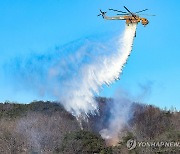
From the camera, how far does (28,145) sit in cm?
4359

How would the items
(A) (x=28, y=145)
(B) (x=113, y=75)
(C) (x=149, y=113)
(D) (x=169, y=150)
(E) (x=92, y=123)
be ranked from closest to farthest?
1. (D) (x=169, y=150)
2. (B) (x=113, y=75)
3. (A) (x=28, y=145)
4. (E) (x=92, y=123)
5. (C) (x=149, y=113)

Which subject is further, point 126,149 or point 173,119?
point 173,119

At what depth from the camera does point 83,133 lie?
42344 mm

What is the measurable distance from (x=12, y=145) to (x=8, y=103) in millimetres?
53245

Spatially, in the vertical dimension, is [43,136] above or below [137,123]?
below

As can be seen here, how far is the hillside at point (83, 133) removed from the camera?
3928 centimetres

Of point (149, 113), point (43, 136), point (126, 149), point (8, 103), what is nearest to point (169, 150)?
point (126, 149)

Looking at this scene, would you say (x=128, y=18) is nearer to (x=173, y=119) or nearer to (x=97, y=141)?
(x=97, y=141)

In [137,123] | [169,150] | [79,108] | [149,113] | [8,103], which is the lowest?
[169,150]

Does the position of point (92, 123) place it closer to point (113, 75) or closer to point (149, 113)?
point (149, 113)

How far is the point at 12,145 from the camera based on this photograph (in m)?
43.6

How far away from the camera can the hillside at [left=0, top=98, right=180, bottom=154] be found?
39281 mm

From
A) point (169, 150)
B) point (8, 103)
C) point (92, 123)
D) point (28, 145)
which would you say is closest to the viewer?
point (169, 150)

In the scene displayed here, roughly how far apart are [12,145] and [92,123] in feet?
72.6
